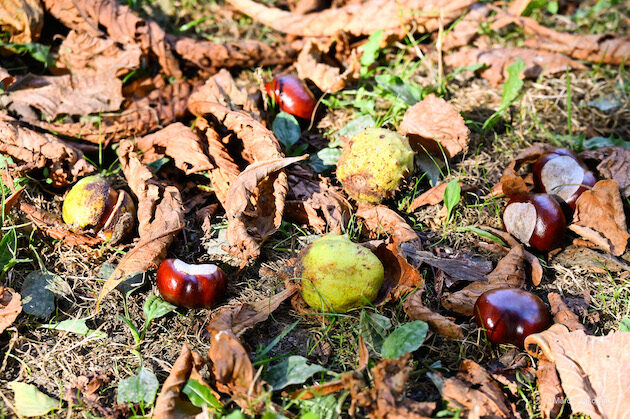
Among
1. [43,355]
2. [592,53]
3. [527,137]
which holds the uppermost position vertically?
[592,53]

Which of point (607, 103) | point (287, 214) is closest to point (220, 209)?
point (287, 214)

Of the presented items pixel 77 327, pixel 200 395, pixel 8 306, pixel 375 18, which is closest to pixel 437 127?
pixel 375 18

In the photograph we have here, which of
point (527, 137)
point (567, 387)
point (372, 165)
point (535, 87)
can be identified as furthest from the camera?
point (535, 87)

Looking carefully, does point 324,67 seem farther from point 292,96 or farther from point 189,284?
point 189,284

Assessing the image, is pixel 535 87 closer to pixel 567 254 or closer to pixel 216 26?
pixel 567 254

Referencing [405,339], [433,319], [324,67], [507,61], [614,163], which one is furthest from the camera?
[507,61]

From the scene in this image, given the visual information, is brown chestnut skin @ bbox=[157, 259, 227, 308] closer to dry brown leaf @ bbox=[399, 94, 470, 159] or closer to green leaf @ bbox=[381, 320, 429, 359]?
green leaf @ bbox=[381, 320, 429, 359]

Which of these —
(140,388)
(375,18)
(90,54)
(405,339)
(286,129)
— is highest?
(375,18)
